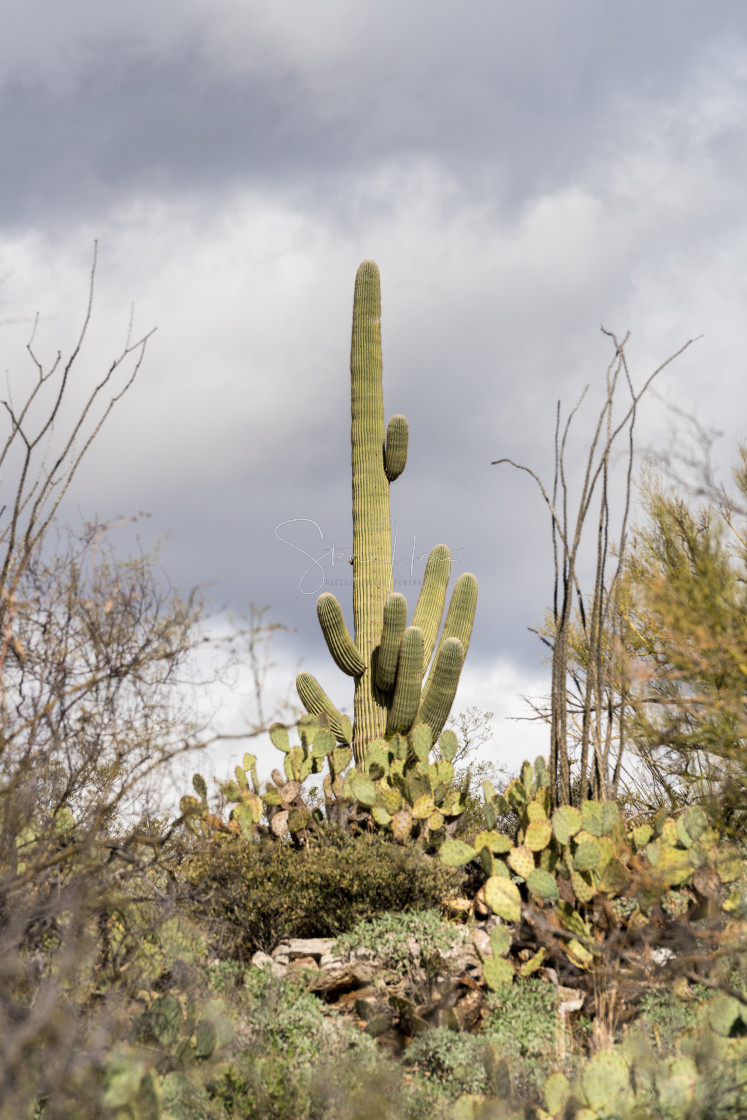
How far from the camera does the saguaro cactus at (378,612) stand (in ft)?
28.8

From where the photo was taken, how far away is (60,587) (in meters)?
3.74

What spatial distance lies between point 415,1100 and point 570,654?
7557mm

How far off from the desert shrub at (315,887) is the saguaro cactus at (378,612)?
2.59 m

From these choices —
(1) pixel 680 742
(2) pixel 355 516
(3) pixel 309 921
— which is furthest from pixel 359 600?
(3) pixel 309 921

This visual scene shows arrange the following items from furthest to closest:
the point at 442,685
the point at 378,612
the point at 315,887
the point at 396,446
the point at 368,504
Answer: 1. the point at 396,446
2. the point at 368,504
3. the point at 378,612
4. the point at 442,685
5. the point at 315,887

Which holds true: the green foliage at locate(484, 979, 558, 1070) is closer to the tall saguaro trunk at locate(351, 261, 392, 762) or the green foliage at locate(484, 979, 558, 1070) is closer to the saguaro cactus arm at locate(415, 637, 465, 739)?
the saguaro cactus arm at locate(415, 637, 465, 739)

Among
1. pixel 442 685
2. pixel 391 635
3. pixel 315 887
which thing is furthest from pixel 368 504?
pixel 315 887

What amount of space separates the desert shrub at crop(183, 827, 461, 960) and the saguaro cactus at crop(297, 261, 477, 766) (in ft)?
8.48

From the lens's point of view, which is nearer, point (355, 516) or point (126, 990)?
point (126, 990)

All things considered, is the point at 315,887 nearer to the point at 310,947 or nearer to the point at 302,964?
the point at 310,947

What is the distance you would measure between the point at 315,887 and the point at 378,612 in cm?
405

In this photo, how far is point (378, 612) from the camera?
30.8 ft

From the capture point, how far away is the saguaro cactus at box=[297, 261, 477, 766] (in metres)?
8.79

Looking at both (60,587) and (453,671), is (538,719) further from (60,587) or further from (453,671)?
(60,587)
